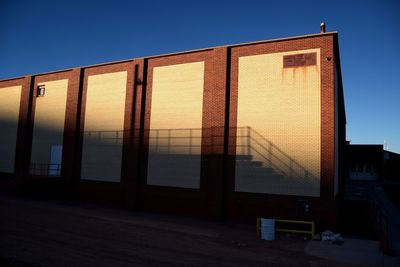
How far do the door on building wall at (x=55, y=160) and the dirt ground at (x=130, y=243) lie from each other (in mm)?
7271

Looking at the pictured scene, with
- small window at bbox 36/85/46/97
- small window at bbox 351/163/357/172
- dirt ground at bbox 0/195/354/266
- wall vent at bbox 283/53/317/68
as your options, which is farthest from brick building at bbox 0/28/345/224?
small window at bbox 351/163/357/172

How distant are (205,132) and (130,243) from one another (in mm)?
8805

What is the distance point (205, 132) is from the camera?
63.7 feet

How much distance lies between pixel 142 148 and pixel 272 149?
839 cm

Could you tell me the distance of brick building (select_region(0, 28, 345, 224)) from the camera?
1691 cm

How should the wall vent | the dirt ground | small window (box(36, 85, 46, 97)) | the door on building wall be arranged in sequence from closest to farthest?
the dirt ground, the wall vent, the door on building wall, small window (box(36, 85, 46, 97))

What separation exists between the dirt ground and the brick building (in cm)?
242

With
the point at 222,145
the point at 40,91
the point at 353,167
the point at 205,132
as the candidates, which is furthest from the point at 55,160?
the point at 353,167

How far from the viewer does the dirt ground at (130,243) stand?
989cm

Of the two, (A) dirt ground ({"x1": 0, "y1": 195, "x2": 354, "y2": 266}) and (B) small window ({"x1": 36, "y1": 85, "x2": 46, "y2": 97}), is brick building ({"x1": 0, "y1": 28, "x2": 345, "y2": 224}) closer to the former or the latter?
(B) small window ({"x1": 36, "y1": 85, "x2": 46, "y2": 97})

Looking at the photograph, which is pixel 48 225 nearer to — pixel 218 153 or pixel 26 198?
pixel 218 153

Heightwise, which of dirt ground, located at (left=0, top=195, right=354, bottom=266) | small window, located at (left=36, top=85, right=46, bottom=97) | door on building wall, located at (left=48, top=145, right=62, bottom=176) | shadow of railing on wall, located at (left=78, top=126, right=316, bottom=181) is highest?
small window, located at (left=36, top=85, right=46, bottom=97)

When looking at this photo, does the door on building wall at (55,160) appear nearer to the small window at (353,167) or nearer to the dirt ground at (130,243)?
the dirt ground at (130,243)

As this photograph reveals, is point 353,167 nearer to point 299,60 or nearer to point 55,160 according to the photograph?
point 299,60
